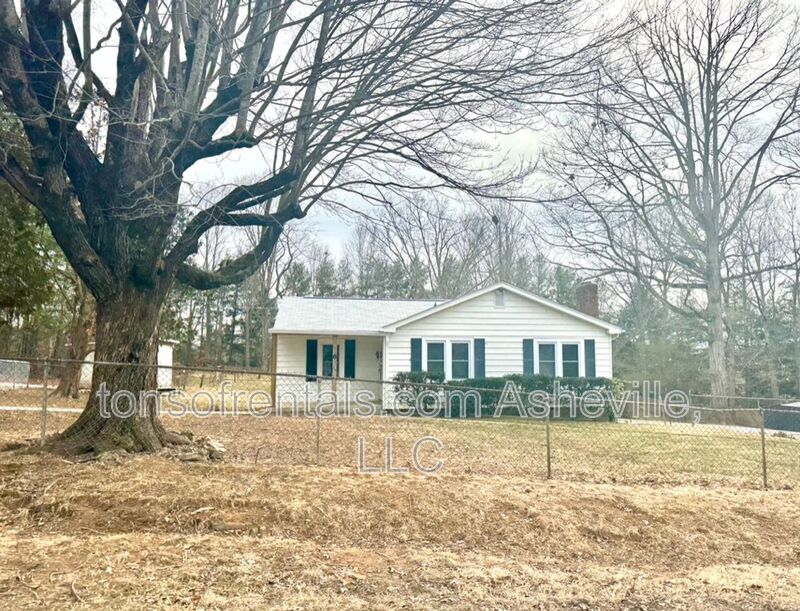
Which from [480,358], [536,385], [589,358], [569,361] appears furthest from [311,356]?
[589,358]

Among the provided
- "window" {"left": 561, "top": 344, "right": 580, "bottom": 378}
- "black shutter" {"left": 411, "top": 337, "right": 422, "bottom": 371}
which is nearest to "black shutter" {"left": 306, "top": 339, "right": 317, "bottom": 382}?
"black shutter" {"left": 411, "top": 337, "right": 422, "bottom": 371}

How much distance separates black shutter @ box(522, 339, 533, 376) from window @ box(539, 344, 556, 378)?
1.06 ft

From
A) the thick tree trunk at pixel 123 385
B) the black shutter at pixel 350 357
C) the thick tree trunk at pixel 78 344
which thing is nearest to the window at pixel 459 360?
the black shutter at pixel 350 357

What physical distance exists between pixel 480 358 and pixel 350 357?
4.21 metres

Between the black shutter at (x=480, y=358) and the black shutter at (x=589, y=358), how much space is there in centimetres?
310

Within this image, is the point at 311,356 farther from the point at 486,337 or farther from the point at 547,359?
the point at 547,359

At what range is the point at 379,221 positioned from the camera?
350 inches

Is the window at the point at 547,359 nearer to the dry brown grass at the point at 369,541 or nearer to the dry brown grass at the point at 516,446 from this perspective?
the dry brown grass at the point at 516,446

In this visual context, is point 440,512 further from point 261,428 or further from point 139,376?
point 261,428

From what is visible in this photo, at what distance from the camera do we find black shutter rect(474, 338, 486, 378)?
52.9 ft

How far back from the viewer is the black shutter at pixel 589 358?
16.4 meters

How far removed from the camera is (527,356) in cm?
1638

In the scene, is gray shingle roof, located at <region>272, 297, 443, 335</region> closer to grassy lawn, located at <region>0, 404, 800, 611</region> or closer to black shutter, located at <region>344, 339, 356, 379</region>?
black shutter, located at <region>344, 339, 356, 379</region>

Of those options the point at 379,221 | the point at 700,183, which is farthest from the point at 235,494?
the point at 700,183
